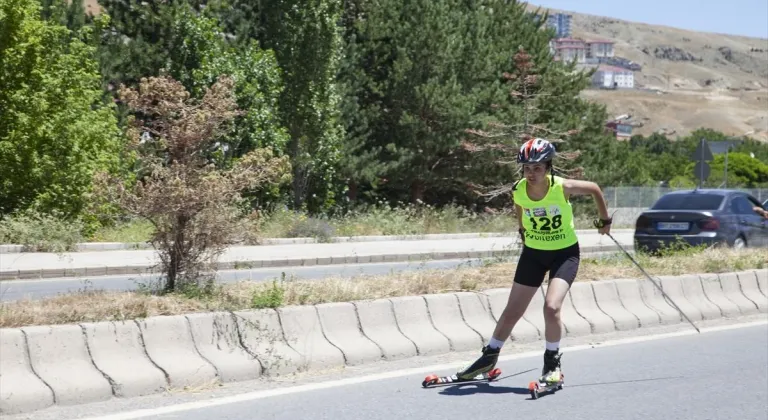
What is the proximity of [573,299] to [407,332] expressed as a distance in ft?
8.18

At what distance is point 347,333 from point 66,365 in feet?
8.53

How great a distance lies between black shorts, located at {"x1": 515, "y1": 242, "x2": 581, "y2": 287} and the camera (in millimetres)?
8422

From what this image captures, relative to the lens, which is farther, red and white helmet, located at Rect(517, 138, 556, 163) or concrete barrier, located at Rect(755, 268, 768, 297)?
concrete barrier, located at Rect(755, 268, 768, 297)

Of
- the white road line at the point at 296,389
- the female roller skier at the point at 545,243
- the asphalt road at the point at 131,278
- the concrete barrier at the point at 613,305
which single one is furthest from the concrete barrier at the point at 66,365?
the concrete barrier at the point at 613,305

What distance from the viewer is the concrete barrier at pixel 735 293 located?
45.0ft

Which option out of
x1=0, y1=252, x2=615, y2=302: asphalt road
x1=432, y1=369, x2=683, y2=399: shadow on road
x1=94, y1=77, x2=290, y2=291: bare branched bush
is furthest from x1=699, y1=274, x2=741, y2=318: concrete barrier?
x1=94, y1=77, x2=290, y2=291: bare branched bush

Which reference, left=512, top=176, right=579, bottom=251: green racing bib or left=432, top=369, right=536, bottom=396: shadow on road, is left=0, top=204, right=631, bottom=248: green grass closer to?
left=432, top=369, right=536, bottom=396: shadow on road

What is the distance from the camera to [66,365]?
7355 mm

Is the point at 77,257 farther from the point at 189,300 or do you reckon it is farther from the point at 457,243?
the point at 189,300

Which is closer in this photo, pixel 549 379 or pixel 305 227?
pixel 549 379

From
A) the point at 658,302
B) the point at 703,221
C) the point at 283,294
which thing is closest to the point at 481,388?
the point at 283,294

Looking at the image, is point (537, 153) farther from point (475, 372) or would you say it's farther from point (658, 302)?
point (658, 302)

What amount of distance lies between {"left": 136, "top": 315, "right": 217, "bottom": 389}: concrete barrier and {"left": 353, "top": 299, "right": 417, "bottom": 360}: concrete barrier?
1.72 metres

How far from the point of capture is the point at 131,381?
757cm
